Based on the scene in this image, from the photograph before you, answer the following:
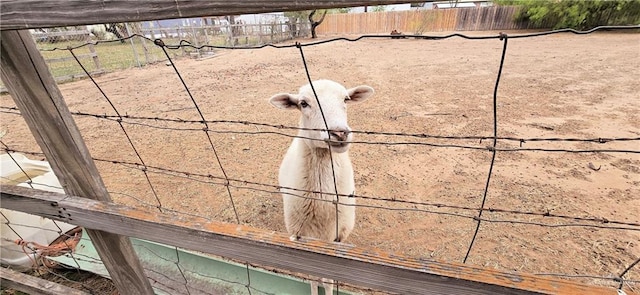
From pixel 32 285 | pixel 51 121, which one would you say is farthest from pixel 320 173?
pixel 32 285

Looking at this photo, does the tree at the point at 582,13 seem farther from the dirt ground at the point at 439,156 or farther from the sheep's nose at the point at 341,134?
the sheep's nose at the point at 341,134

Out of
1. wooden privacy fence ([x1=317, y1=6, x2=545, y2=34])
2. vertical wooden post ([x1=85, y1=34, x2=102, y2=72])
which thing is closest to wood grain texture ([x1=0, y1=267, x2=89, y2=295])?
vertical wooden post ([x1=85, y1=34, x2=102, y2=72])

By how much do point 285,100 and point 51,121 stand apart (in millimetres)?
Result: 1481

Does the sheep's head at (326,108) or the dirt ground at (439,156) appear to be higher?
the sheep's head at (326,108)

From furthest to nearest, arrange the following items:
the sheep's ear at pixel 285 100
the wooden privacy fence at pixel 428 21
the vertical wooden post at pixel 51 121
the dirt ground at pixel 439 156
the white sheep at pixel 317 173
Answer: the wooden privacy fence at pixel 428 21
the dirt ground at pixel 439 156
the sheep's ear at pixel 285 100
the white sheep at pixel 317 173
the vertical wooden post at pixel 51 121

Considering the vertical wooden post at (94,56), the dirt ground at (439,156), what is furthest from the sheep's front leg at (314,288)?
the vertical wooden post at (94,56)

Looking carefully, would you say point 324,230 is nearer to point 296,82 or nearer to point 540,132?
point 540,132

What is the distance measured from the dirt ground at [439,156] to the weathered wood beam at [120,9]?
959 millimetres

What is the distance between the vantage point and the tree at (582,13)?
21312mm

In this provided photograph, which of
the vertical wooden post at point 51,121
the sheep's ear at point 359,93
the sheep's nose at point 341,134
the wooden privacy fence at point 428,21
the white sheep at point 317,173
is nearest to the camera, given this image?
the vertical wooden post at point 51,121

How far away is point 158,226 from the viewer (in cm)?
132

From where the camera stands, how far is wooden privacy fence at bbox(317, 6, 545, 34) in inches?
1160

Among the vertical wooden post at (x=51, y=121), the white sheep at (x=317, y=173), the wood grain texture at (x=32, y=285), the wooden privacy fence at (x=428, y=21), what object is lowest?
the wooden privacy fence at (x=428, y=21)

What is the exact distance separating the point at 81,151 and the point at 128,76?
13.1 meters
